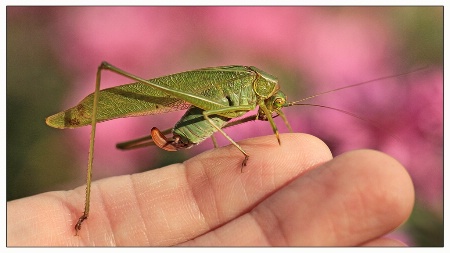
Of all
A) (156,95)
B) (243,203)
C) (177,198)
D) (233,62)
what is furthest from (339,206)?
(233,62)

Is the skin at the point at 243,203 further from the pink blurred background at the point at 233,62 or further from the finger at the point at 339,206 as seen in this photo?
the pink blurred background at the point at 233,62

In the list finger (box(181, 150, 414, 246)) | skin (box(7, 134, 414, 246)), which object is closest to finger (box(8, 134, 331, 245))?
skin (box(7, 134, 414, 246))

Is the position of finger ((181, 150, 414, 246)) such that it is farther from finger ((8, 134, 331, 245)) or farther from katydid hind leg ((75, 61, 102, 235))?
katydid hind leg ((75, 61, 102, 235))

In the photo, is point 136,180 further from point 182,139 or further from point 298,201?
point 298,201

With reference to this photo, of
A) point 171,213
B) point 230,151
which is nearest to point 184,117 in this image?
point 230,151

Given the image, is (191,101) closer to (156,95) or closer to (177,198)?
(156,95)
